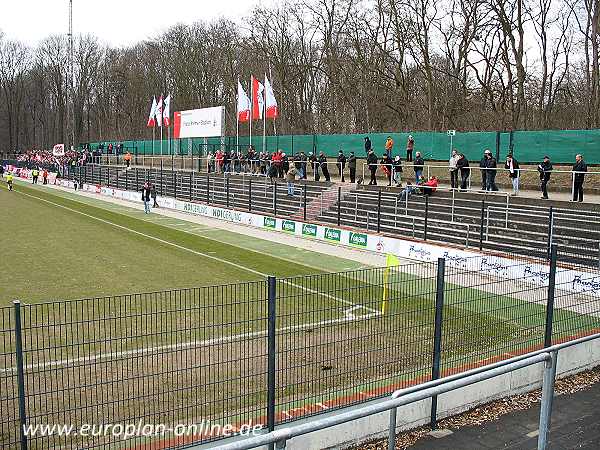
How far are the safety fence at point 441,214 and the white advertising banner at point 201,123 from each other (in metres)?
5.99

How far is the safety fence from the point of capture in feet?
61.6

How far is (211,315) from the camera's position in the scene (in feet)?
40.3

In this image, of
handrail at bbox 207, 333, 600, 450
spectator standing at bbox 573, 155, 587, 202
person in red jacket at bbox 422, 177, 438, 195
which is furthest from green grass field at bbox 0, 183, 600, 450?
spectator standing at bbox 573, 155, 587, 202

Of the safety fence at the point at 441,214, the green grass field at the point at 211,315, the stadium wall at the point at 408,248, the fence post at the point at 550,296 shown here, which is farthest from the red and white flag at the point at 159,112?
the fence post at the point at 550,296

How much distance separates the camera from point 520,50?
119 ft

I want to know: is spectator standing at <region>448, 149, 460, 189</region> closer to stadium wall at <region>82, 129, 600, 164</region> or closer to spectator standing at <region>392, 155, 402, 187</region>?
spectator standing at <region>392, 155, 402, 187</region>

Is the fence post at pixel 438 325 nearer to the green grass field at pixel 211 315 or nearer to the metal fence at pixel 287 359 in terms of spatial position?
the metal fence at pixel 287 359

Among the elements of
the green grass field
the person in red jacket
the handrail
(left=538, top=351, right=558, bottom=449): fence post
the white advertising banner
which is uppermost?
the white advertising banner

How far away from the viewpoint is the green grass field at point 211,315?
8039 mm

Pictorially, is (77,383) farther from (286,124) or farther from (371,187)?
(286,124)

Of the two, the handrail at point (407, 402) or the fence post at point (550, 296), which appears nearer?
the handrail at point (407, 402)

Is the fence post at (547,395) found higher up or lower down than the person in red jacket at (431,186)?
lower down

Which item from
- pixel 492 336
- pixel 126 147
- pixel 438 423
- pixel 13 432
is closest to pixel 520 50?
pixel 492 336

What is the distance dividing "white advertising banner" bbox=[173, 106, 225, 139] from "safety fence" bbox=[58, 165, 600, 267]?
5987mm
